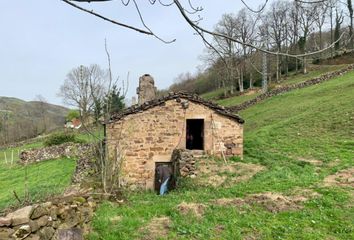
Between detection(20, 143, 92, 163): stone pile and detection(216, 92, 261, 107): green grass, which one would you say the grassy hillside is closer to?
detection(20, 143, 92, 163): stone pile

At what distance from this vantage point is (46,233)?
19.5 feet

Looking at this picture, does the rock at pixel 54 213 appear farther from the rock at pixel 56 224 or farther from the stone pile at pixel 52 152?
the stone pile at pixel 52 152

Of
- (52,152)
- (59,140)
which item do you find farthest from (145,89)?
(59,140)

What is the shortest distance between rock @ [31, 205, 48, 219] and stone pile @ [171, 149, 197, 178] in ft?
21.7

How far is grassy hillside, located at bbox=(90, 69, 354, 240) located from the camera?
22.6ft

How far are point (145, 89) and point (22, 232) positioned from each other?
1445cm

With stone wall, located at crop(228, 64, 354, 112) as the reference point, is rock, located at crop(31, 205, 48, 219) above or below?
below

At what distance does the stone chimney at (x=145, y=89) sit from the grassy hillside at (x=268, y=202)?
226 inches

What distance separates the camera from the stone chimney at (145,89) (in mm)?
19500

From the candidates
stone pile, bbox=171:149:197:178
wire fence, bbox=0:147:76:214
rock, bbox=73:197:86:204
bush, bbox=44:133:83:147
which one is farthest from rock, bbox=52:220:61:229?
bush, bbox=44:133:83:147

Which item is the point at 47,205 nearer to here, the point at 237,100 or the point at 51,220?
the point at 51,220

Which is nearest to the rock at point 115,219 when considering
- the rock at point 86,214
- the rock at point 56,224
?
the rock at point 86,214

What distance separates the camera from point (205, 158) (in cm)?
1388

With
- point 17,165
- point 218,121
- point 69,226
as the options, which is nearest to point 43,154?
point 17,165
